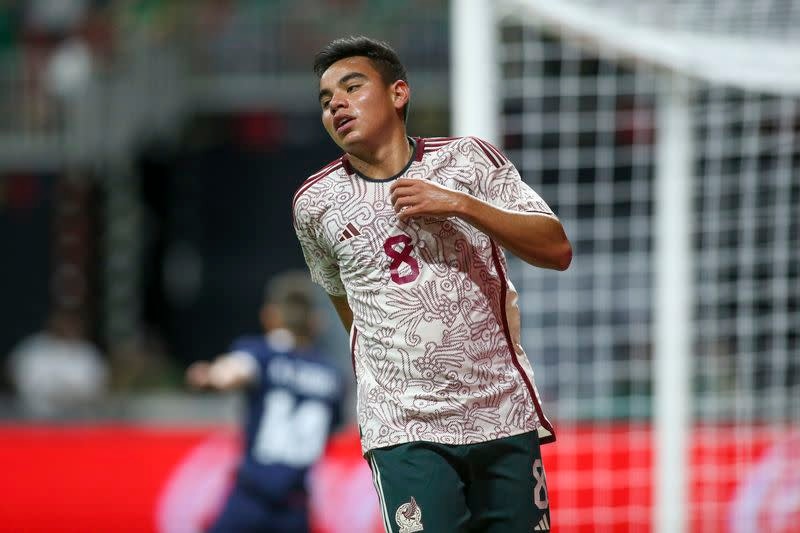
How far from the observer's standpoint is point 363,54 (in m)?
3.12

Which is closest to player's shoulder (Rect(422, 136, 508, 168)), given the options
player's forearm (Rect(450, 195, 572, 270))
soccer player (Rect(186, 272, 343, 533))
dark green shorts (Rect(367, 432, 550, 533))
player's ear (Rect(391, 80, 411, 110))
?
player's ear (Rect(391, 80, 411, 110))

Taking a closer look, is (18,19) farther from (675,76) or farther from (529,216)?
(529,216)

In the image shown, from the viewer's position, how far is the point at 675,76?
235 inches

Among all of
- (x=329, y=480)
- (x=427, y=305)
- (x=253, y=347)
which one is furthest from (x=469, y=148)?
(x=329, y=480)

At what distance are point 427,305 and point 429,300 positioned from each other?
13 millimetres

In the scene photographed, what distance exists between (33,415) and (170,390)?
2501mm

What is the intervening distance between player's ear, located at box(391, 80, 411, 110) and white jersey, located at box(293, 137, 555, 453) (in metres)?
0.10

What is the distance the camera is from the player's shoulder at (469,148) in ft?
10.4

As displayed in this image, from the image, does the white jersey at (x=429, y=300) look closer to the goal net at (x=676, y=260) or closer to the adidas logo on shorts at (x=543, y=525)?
the adidas logo on shorts at (x=543, y=525)

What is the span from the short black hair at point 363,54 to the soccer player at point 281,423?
2934 mm

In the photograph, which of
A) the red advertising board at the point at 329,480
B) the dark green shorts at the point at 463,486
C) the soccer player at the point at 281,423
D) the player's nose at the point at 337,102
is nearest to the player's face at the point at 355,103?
the player's nose at the point at 337,102

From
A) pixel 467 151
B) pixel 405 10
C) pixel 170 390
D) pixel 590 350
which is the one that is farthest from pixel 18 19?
pixel 467 151

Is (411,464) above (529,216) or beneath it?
beneath

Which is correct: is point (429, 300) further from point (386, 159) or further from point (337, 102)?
point (337, 102)
